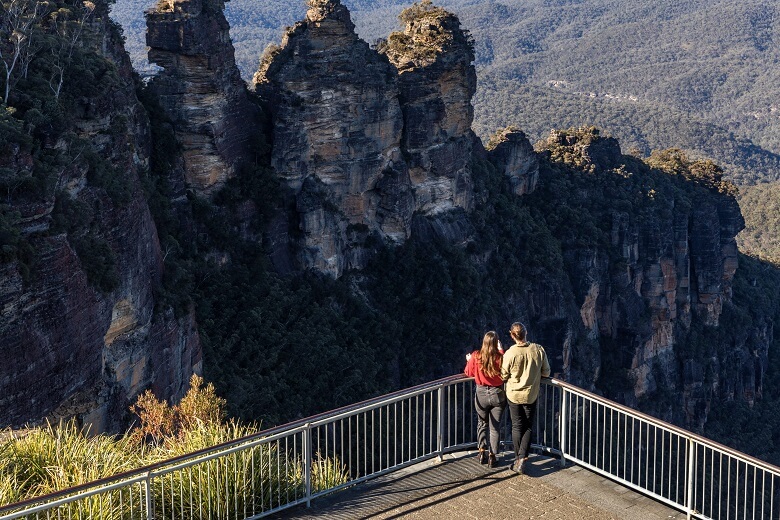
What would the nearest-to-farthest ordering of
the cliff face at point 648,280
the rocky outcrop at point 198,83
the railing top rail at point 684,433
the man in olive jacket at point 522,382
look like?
the railing top rail at point 684,433
the man in olive jacket at point 522,382
the rocky outcrop at point 198,83
the cliff face at point 648,280

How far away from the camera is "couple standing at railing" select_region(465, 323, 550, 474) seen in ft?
44.3

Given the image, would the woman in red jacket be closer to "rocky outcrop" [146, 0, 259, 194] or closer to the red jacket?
the red jacket

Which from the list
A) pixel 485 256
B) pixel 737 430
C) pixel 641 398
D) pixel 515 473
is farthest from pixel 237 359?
pixel 737 430

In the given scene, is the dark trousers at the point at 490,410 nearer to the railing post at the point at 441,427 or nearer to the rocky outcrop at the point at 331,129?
the railing post at the point at 441,427

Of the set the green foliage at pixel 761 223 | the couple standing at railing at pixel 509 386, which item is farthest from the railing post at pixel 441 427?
the green foliage at pixel 761 223

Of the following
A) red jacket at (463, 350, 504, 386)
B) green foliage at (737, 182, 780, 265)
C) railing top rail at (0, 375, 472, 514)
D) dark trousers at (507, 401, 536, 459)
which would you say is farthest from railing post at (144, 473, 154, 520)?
green foliage at (737, 182, 780, 265)

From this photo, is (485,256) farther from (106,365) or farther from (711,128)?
(711,128)

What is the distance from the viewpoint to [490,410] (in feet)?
45.9

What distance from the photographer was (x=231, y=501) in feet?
40.4

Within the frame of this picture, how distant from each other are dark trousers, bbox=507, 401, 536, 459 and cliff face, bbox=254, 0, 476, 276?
2796 centimetres

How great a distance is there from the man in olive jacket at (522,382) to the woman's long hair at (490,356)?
12 cm

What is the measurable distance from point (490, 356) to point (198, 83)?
2519 cm

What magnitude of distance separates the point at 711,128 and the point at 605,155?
284 feet

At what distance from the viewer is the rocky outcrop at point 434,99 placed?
46.7 meters
